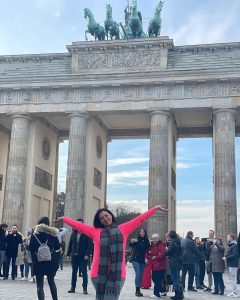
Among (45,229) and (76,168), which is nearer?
(45,229)

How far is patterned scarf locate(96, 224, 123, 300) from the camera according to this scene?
5.35 m

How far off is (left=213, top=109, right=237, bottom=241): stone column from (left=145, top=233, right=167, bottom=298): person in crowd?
57.3 ft

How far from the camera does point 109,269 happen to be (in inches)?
212

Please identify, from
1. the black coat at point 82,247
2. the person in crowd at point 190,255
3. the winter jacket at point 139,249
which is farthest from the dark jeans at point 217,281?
the black coat at point 82,247

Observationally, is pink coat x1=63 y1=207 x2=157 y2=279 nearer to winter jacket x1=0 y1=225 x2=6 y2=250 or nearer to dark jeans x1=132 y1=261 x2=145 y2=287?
dark jeans x1=132 y1=261 x2=145 y2=287

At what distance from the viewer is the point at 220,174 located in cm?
2973

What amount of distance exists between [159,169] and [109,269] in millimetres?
25426

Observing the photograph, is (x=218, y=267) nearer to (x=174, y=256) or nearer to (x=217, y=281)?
(x=217, y=281)

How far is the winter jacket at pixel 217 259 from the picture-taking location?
13406 mm

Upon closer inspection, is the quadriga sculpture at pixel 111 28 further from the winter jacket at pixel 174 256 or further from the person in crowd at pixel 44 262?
the person in crowd at pixel 44 262

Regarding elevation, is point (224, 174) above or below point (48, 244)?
above

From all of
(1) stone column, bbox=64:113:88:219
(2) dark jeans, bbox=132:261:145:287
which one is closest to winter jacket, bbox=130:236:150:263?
(2) dark jeans, bbox=132:261:145:287

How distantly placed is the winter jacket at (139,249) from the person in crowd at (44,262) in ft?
13.8

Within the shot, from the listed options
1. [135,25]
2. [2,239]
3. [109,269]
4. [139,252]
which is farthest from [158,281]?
[135,25]
